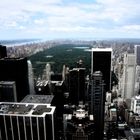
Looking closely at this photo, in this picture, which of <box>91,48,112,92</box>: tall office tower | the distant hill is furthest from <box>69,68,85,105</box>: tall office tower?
<box>91,48,112,92</box>: tall office tower

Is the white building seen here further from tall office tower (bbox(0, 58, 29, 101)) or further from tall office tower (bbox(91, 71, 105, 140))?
tall office tower (bbox(0, 58, 29, 101))

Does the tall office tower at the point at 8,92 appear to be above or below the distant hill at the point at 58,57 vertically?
below

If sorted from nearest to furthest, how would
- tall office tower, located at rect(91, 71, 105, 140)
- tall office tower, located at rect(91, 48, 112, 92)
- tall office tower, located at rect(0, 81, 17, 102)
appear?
tall office tower, located at rect(0, 81, 17, 102) → tall office tower, located at rect(91, 71, 105, 140) → tall office tower, located at rect(91, 48, 112, 92)

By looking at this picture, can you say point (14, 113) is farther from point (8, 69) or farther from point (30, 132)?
point (8, 69)

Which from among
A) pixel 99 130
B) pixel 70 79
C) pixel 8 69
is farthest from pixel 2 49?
pixel 99 130

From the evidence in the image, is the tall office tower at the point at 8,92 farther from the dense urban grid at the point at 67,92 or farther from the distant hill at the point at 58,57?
the distant hill at the point at 58,57

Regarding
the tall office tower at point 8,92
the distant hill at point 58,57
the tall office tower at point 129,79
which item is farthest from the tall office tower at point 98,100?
the tall office tower at point 129,79

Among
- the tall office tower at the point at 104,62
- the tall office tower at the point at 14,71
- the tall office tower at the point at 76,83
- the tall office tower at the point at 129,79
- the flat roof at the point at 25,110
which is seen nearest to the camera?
the flat roof at the point at 25,110
